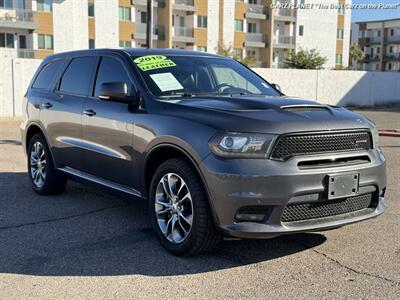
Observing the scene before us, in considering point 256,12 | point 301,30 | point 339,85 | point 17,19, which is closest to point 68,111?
point 339,85

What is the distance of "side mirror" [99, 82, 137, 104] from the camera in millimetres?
5012

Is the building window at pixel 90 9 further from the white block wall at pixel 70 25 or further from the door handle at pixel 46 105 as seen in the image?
the door handle at pixel 46 105

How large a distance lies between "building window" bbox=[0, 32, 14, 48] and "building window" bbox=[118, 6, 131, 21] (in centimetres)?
988

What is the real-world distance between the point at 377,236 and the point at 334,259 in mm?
878

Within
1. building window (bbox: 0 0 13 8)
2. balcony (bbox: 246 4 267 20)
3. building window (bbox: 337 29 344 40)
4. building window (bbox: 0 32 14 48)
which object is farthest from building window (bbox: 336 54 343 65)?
building window (bbox: 0 0 13 8)

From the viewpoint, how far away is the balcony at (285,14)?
60.0 metres

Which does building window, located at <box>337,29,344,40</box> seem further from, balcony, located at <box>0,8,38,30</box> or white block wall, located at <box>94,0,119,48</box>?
balcony, located at <box>0,8,38,30</box>

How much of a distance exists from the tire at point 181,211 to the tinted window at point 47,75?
9.50 feet

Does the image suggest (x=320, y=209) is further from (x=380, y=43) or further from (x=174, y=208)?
(x=380, y=43)

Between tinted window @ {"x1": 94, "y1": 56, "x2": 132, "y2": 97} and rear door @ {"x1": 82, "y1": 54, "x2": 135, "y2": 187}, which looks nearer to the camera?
rear door @ {"x1": 82, "y1": 54, "x2": 135, "y2": 187}

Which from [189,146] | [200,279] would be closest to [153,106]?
[189,146]

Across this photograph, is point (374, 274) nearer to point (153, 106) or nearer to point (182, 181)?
point (182, 181)

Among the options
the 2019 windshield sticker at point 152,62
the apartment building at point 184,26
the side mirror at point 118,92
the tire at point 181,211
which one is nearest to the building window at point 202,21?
the apartment building at point 184,26

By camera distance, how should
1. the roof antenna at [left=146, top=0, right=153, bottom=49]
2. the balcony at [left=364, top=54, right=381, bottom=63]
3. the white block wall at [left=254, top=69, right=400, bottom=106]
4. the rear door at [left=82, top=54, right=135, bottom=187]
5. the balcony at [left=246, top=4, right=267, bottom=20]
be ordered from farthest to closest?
the balcony at [left=364, top=54, right=381, bottom=63] < the balcony at [left=246, top=4, right=267, bottom=20] < the white block wall at [left=254, top=69, right=400, bottom=106] < the roof antenna at [left=146, top=0, right=153, bottom=49] < the rear door at [left=82, top=54, right=135, bottom=187]
